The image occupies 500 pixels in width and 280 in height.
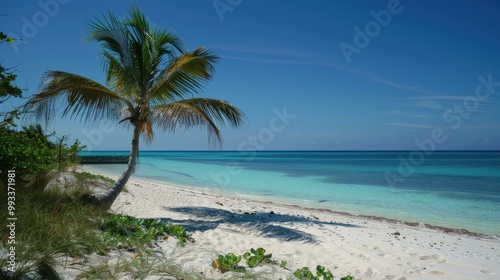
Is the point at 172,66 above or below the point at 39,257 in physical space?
above

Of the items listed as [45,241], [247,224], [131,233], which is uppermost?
[45,241]

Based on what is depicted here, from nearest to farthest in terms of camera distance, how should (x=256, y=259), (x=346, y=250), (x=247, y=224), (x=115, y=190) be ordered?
(x=256, y=259), (x=346, y=250), (x=247, y=224), (x=115, y=190)

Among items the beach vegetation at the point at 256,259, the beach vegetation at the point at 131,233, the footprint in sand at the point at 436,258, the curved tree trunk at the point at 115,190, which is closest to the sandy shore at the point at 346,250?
the footprint in sand at the point at 436,258

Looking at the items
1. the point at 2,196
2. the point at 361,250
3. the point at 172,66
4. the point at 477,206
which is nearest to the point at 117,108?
the point at 172,66

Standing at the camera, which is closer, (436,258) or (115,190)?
(436,258)

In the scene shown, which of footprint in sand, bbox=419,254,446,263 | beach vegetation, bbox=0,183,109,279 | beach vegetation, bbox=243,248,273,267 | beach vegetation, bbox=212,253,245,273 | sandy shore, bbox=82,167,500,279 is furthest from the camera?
footprint in sand, bbox=419,254,446,263

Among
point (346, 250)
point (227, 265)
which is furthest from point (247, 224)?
point (227, 265)

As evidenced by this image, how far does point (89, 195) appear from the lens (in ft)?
20.8

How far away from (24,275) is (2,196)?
2.46 metres

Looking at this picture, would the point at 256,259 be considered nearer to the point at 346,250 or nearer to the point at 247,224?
the point at 346,250

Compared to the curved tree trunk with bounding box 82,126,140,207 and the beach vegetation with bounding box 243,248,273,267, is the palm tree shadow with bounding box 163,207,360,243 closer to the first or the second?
the curved tree trunk with bounding box 82,126,140,207

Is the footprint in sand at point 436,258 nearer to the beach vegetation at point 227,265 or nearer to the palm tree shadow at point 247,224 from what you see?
the palm tree shadow at point 247,224

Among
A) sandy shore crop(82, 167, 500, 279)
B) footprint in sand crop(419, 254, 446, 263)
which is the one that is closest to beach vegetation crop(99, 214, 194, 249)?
sandy shore crop(82, 167, 500, 279)

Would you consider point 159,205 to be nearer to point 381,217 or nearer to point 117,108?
point 117,108
